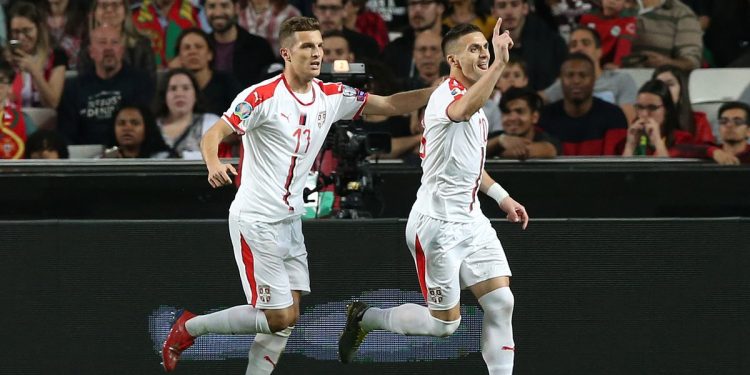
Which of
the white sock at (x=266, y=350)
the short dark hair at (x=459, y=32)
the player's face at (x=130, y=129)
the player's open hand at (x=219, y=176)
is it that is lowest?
the white sock at (x=266, y=350)

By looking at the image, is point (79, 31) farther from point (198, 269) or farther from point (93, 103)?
point (198, 269)

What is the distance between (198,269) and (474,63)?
1.89 m

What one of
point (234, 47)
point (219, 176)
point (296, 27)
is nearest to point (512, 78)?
point (234, 47)

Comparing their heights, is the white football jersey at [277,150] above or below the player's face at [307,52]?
below

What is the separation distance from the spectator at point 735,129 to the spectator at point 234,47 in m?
3.14

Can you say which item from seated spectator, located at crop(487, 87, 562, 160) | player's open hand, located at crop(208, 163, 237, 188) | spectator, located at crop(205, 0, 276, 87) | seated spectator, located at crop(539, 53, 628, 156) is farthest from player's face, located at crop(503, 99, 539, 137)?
player's open hand, located at crop(208, 163, 237, 188)

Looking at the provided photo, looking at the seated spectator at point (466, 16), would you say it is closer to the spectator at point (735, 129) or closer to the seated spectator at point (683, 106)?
the seated spectator at point (683, 106)

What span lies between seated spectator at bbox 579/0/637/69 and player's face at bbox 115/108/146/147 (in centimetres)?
328

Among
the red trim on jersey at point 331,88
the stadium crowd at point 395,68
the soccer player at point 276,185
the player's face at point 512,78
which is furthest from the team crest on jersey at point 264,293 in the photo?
the player's face at point 512,78

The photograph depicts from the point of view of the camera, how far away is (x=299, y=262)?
21.5 feet

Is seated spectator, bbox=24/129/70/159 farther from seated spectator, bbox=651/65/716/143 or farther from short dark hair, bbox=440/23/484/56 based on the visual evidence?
seated spectator, bbox=651/65/716/143

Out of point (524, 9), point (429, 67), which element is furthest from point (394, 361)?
point (524, 9)

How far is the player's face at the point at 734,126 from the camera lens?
823 cm

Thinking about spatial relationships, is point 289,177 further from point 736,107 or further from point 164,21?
point 164,21
